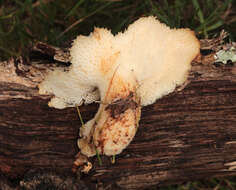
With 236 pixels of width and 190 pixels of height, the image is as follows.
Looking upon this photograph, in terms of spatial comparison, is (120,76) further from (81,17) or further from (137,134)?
(81,17)

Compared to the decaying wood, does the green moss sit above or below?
above

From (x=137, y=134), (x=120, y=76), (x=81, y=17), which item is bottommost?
(x=137, y=134)

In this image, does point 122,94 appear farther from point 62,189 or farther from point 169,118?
point 62,189

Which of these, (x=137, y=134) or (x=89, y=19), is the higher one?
(x=89, y=19)

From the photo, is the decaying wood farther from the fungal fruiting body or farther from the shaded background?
the shaded background

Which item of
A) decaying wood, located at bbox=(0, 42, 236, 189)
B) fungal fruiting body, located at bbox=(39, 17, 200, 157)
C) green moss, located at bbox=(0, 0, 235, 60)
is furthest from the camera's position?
green moss, located at bbox=(0, 0, 235, 60)

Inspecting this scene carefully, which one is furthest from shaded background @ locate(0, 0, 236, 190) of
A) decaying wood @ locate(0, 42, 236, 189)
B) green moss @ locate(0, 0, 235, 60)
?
decaying wood @ locate(0, 42, 236, 189)

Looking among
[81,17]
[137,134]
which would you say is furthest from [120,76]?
[81,17]
